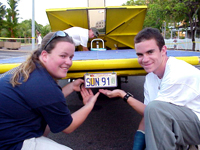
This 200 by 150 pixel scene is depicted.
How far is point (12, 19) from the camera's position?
33.2 meters

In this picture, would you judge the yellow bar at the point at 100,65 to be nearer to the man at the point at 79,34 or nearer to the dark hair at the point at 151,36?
the dark hair at the point at 151,36

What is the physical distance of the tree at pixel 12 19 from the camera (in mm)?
32562

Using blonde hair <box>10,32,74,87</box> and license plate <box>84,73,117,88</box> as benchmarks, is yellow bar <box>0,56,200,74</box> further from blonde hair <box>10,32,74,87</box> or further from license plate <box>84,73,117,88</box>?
blonde hair <box>10,32,74,87</box>

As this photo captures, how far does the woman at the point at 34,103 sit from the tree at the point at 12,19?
35.4 metres

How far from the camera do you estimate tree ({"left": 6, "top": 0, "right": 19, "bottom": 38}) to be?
32.6m

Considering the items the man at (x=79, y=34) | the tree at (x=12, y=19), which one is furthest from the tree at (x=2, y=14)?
the man at (x=79, y=34)

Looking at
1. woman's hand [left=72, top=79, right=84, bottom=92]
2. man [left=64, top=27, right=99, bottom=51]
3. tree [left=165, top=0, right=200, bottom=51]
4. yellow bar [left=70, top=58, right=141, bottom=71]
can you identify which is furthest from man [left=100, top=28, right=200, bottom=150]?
tree [left=165, top=0, right=200, bottom=51]

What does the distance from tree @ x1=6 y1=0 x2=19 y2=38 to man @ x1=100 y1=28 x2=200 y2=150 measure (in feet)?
117

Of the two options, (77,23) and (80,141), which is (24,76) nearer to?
(80,141)

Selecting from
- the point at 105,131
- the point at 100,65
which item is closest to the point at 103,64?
the point at 100,65

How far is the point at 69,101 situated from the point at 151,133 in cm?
324

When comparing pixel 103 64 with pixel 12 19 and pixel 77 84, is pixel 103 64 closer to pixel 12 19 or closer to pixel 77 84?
pixel 77 84

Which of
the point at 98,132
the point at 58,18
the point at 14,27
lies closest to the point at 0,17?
the point at 14,27

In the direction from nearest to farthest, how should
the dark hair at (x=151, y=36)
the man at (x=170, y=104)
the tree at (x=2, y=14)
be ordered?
the man at (x=170, y=104) < the dark hair at (x=151, y=36) < the tree at (x=2, y=14)
